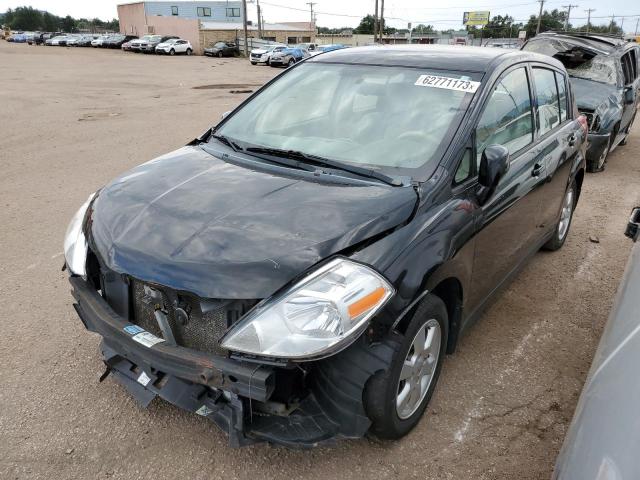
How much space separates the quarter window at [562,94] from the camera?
4.21m

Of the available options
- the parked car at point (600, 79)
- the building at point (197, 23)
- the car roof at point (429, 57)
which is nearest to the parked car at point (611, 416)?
the car roof at point (429, 57)

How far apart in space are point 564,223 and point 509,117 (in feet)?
7.13

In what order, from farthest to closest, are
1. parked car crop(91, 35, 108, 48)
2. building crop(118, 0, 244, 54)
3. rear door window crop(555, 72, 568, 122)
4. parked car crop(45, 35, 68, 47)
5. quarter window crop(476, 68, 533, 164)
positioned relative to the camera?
building crop(118, 0, 244, 54), parked car crop(45, 35, 68, 47), parked car crop(91, 35, 108, 48), rear door window crop(555, 72, 568, 122), quarter window crop(476, 68, 533, 164)

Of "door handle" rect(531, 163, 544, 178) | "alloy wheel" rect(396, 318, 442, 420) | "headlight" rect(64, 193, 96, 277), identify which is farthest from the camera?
"door handle" rect(531, 163, 544, 178)

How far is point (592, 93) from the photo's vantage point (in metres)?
7.86

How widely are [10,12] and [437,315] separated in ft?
436

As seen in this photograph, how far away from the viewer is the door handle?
3.39m

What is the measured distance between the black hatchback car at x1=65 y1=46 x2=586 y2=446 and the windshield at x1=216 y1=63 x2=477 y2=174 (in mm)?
13

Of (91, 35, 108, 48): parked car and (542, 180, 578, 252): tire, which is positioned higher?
(91, 35, 108, 48): parked car

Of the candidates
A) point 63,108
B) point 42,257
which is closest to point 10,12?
point 63,108

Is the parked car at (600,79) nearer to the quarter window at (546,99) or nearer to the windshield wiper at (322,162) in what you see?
the quarter window at (546,99)

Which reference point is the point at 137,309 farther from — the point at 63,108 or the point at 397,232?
the point at 63,108

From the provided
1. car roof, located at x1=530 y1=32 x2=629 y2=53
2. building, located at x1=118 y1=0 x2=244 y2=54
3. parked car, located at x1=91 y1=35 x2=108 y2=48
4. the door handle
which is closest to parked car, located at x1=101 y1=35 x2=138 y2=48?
parked car, located at x1=91 y1=35 x2=108 y2=48

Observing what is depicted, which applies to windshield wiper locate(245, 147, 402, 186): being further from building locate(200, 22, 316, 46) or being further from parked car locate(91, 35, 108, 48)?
parked car locate(91, 35, 108, 48)
